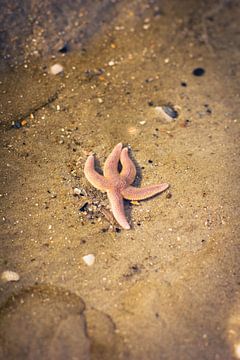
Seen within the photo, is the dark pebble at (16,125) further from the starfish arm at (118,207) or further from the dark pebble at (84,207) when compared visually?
the starfish arm at (118,207)

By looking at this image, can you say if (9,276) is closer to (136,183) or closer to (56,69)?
(136,183)

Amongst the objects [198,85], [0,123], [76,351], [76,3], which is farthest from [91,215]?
[76,3]

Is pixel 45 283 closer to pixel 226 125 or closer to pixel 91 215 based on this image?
pixel 91 215

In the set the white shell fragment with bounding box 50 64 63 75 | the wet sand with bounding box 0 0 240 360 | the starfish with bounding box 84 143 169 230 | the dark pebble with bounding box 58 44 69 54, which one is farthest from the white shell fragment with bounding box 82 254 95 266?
the dark pebble with bounding box 58 44 69 54

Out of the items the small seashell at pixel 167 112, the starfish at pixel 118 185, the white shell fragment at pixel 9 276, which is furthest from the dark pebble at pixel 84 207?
the small seashell at pixel 167 112

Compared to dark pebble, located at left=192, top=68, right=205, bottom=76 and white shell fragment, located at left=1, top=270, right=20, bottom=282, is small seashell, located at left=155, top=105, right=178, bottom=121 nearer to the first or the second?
dark pebble, located at left=192, top=68, right=205, bottom=76

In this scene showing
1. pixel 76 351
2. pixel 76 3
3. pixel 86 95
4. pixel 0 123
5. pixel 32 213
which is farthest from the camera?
pixel 76 3

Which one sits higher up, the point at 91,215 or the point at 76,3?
the point at 76,3
